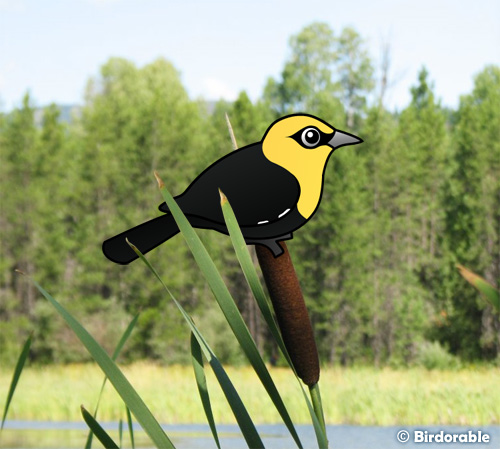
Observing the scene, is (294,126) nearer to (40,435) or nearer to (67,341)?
(40,435)

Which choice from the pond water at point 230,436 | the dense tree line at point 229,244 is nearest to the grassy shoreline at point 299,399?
the pond water at point 230,436

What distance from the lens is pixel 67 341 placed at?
21.7m

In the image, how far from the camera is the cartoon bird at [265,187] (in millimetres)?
1310

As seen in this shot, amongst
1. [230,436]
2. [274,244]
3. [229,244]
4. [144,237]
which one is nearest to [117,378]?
[274,244]

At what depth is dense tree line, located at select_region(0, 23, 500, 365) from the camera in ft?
70.0

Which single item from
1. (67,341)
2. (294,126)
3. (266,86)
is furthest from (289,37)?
(294,126)

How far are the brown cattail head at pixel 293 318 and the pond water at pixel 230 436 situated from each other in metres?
9.73

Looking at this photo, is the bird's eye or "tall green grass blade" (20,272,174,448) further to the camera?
the bird's eye

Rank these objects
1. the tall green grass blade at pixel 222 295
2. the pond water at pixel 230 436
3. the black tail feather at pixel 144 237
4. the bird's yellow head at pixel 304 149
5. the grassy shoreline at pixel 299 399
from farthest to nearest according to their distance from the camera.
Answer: the grassy shoreline at pixel 299 399
the pond water at pixel 230 436
the bird's yellow head at pixel 304 149
the black tail feather at pixel 144 237
the tall green grass blade at pixel 222 295

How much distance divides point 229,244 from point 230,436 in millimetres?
8416

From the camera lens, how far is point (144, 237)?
1314 millimetres

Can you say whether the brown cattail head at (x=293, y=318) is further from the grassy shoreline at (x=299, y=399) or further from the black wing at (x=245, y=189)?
the grassy shoreline at (x=299, y=399)

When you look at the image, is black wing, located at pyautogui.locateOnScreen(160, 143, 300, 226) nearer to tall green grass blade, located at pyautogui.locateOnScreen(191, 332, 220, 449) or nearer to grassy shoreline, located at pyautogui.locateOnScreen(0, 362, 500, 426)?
tall green grass blade, located at pyautogui.locateOnScreen(191, 332, 220, 449)

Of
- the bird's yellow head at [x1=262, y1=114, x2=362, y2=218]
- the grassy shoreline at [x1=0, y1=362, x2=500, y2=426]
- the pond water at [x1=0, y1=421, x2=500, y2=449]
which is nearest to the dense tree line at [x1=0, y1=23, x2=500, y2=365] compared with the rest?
the grassy shoreline at [x1=0, y1=362, x2=500, y2=426]
